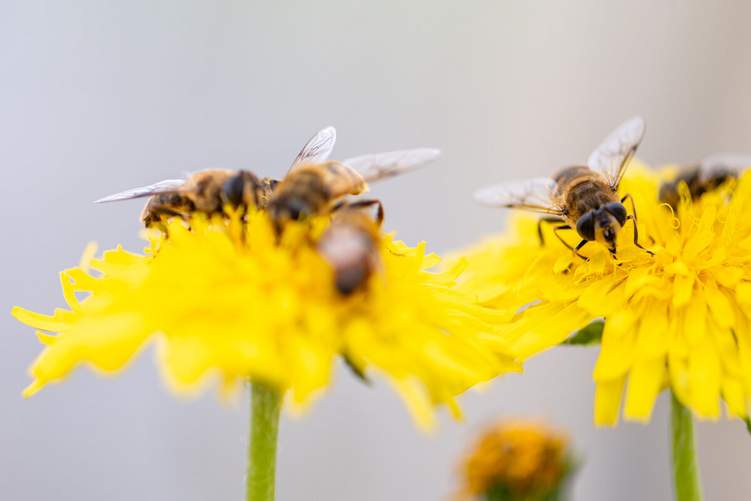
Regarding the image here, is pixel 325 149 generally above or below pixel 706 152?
below

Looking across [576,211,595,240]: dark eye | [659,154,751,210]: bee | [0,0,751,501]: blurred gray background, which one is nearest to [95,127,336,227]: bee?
[576,211,595,240]: dark eye

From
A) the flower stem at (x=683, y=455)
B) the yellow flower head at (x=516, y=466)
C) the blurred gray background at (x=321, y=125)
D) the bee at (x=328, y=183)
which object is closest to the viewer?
the bee at (x=328, y=183)

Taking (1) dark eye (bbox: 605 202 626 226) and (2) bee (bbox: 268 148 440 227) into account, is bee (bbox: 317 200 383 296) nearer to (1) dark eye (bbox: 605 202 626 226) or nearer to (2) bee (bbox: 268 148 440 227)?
(2) bee (bbox: 268 148 440 227)

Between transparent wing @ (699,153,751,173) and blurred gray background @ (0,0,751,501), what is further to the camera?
blurred gray background @ (0,0,751,501)

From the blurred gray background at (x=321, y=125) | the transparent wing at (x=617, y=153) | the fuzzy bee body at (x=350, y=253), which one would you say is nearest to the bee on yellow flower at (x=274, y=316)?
the fuzzy bee body at (x=350, y=253)

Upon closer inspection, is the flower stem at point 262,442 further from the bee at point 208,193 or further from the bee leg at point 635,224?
the bee leg at point 635,224

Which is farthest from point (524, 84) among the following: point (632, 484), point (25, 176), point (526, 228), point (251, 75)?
point (526, 228)

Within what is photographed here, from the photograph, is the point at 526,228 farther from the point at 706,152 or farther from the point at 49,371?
the point at 706,152
